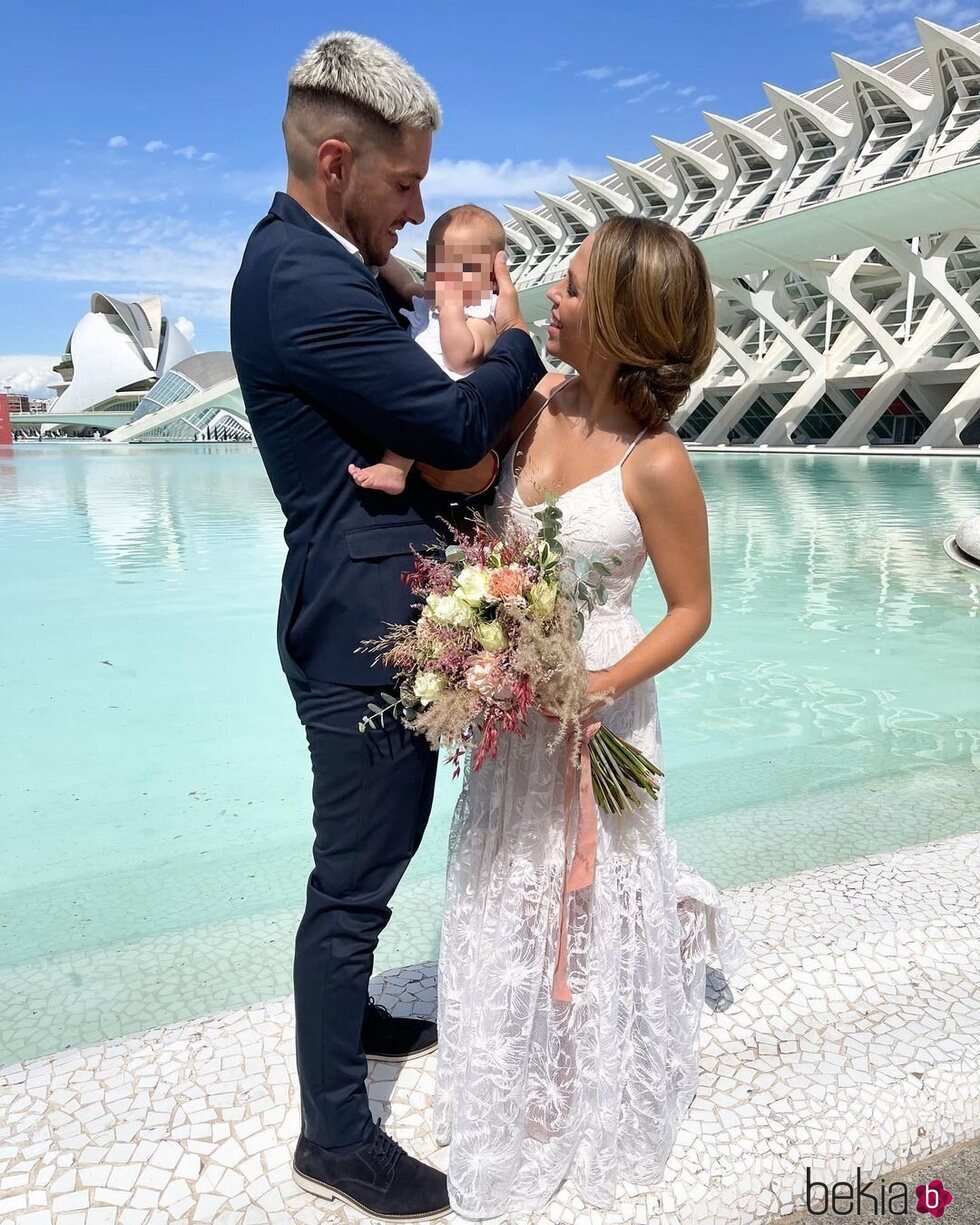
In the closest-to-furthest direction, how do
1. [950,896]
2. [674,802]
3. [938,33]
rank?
1. [950,896]
2. [674,802]
3. [938,33]

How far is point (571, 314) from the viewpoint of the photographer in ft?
5.17

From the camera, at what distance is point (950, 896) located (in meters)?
2.44

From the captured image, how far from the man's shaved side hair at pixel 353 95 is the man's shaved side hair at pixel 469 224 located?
0.30m

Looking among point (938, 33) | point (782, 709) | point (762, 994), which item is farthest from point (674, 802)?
point (938, 33)

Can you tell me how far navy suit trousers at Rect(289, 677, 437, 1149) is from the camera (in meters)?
1.51

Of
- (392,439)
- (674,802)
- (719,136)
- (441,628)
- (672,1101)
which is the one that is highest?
(719,136)

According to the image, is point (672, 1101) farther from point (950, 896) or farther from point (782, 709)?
point (782, 709)

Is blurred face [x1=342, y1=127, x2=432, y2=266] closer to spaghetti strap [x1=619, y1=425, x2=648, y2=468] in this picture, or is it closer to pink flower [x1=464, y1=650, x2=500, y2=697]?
spaghetti strap [x1=619, y1=425, x2=648, y2=468]

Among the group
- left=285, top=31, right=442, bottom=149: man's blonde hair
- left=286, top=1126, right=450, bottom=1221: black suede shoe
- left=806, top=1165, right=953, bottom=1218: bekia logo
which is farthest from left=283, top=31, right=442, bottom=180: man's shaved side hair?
left=806, top=1165, right=953, bottom=1218: bekia logo

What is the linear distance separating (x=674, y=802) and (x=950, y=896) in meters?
1.60

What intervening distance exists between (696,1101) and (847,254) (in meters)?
42.7

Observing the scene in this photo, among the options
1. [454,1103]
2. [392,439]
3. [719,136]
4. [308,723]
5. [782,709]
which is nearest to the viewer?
[392,439]

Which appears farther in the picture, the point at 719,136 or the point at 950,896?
the point at 719,136

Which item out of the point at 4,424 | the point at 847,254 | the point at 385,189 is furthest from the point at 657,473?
the point at 4,424
